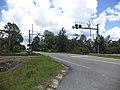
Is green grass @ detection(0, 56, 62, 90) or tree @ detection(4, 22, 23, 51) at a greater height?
tree @ detection(4, 22, 23, 51)

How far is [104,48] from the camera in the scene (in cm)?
11519

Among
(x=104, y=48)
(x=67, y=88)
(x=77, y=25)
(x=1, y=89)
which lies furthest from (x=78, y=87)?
(x=104, y=48)

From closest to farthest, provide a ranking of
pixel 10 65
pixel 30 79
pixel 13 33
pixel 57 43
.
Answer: pixel 30 79 < pixel 10 65 < pixel 57 43 < pixel 13 33

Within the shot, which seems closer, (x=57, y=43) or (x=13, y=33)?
(x=57, y=43)

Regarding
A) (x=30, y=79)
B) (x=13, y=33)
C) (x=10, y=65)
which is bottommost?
(x=10, y=65)

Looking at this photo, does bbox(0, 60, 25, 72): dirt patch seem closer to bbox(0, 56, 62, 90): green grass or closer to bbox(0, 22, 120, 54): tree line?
bbox(0, 56, 62, 90): green grass

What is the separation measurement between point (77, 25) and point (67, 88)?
1965 inches

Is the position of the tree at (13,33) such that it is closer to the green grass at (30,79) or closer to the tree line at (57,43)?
the tree line at (57,43)

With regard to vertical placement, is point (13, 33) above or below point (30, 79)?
above

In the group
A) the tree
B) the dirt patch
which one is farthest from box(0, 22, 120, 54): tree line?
the dirt patch

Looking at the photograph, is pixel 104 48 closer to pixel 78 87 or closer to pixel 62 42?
pixel 62 42

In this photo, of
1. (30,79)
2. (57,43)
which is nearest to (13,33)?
(57,43)

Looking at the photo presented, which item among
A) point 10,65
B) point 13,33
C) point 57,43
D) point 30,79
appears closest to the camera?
point 30,79

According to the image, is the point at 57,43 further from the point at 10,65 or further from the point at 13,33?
the point at 10,65
